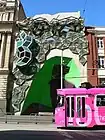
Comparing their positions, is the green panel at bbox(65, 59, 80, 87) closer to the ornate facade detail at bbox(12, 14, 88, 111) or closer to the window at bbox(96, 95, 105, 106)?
the ornate facade detail at bbox(12, 14, 88, 111)

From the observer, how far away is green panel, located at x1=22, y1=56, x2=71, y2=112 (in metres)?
49.4

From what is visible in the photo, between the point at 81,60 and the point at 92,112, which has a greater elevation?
the point at 81,60

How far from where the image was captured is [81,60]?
50438mm

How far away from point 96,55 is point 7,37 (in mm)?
16116

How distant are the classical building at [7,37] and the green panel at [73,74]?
10.3m

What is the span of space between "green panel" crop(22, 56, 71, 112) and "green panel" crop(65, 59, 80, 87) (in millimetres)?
919

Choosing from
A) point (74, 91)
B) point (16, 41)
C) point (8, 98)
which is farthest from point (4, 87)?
point (74, 91)

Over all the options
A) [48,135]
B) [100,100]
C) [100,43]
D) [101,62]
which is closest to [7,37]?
[100,43]

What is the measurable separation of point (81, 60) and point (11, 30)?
13614 millimetres

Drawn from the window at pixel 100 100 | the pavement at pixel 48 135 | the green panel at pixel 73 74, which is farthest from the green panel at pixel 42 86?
the pavement at pixel 48 135

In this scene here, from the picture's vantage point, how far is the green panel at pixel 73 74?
49719 mm

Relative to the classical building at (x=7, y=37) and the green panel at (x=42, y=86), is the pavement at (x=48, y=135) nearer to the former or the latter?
the green panel at (x=42, y=86)

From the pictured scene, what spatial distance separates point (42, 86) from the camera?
4994 cm

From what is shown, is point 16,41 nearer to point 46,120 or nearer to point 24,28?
point 24,28
